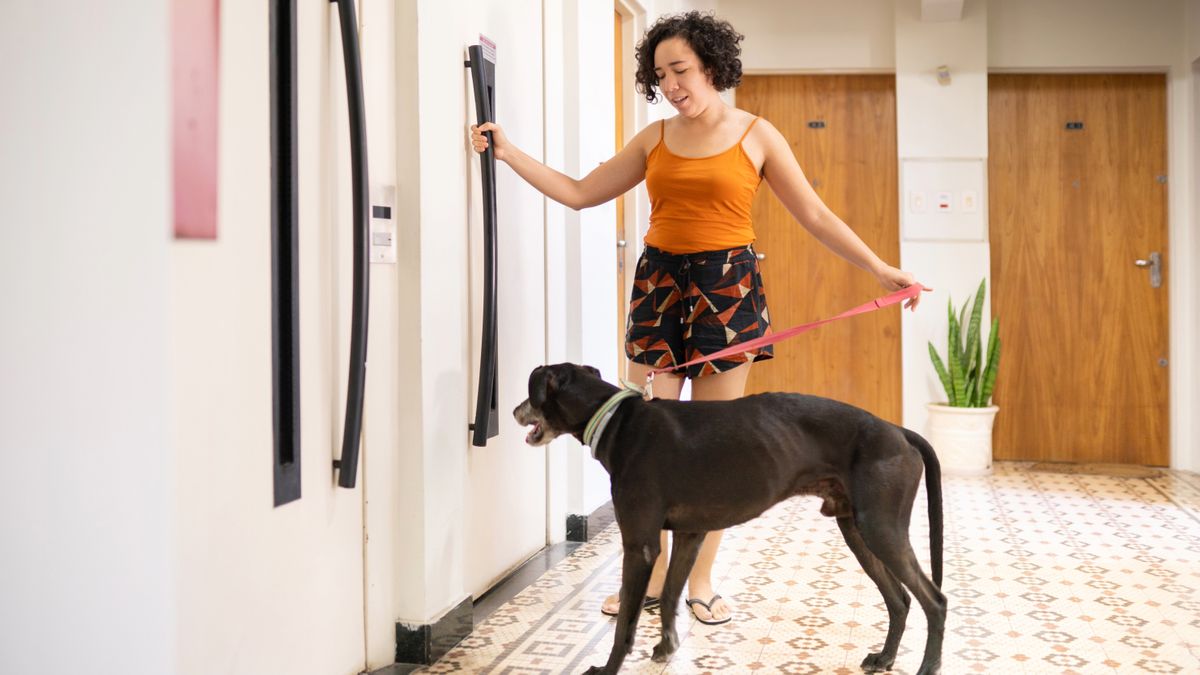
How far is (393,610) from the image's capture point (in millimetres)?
2525

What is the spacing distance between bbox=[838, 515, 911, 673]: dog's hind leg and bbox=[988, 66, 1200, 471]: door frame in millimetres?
4174

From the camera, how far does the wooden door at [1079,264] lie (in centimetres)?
601

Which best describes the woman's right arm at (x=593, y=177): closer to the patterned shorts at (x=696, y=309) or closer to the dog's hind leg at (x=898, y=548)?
the patterned shorts at (x=696, y=309)

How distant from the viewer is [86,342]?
5.57 feet

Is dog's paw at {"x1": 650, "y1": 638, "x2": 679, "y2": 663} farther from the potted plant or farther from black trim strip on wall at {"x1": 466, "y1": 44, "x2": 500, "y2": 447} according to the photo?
the potted plant

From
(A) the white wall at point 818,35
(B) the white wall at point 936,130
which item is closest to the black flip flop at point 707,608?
(B) the white wall at point 936,130

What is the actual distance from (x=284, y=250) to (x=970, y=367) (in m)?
4.56

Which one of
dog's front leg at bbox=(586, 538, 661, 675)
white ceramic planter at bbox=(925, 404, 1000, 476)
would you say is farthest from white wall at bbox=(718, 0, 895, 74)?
dog's front leg at bbox=(586, 538, 661, 675)

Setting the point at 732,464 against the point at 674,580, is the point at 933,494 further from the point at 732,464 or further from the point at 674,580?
the point at 674,580

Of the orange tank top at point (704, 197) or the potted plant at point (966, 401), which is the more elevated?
the orange tank top at point (704, 197)

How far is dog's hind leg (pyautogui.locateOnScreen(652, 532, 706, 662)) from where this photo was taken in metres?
2.47

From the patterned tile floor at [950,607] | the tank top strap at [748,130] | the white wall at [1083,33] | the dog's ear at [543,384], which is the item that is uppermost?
the white wall at [1083,33]

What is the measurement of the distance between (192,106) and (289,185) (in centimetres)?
31

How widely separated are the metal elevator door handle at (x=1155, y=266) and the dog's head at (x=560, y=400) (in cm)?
474
